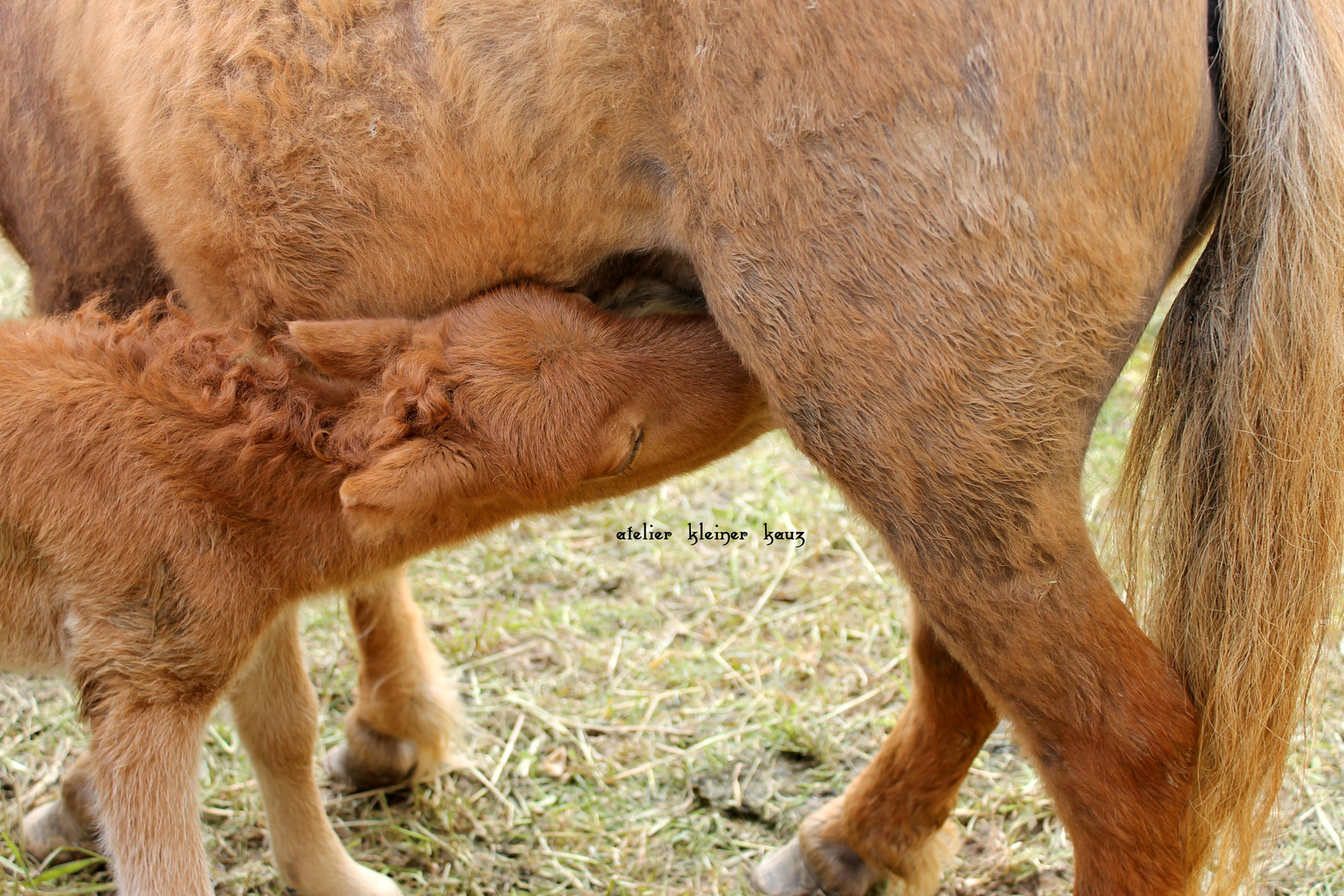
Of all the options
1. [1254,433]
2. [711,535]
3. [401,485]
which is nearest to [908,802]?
[1254,433]

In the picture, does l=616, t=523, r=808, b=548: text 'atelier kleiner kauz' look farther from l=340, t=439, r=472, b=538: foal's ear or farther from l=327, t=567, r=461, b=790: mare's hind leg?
l=340, t=439, r=472, b=538: foal's ear

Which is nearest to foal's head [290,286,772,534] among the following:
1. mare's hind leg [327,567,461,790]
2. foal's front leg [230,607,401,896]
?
foal's front leg [230,607,401,896]

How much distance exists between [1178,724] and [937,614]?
484mm

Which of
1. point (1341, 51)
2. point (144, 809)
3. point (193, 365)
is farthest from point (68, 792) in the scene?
point (1341, 51)

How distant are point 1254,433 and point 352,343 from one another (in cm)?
A: 183

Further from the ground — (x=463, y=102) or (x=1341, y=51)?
(x=1341, y=51)

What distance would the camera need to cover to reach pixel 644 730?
11.9 feet

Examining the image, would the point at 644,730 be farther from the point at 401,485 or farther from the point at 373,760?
the point at 401,485

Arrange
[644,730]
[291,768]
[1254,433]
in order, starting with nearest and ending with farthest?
1. [1254,433]
2. [291,768]
3. [644,730]

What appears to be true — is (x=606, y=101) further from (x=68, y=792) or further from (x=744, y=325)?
(x=68, y=792)

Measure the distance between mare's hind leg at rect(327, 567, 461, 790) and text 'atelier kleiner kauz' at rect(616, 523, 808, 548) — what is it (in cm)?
125

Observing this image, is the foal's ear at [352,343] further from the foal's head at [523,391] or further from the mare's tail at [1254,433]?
the mare's tail at [1254,433]

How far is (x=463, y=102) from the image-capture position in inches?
84.6

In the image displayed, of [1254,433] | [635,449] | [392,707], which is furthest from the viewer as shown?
[392,707]
